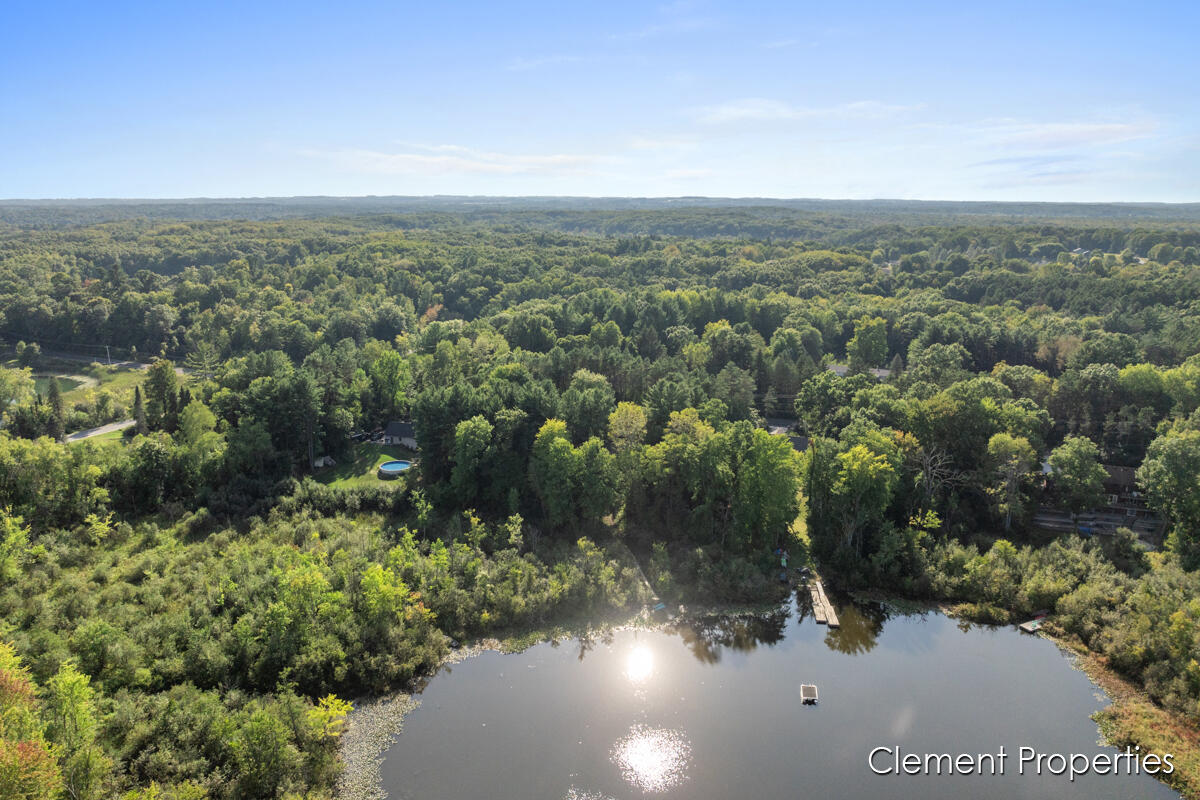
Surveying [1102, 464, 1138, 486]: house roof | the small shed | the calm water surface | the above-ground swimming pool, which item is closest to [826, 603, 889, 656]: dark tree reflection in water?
the calm water surface

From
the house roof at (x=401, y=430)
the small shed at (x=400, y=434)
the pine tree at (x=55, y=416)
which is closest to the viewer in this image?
the pine tree at (x=55, y=416)

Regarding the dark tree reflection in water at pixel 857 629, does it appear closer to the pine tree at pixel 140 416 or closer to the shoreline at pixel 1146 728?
the shoreline at pixel 1146 728

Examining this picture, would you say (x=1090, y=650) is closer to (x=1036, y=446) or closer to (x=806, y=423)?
(x=1036, y=446)

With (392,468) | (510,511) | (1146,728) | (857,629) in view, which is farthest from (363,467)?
(1146,728)

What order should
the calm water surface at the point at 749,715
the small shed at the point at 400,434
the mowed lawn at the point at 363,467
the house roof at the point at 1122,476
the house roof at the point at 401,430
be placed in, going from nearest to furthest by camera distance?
the calm water surface at the point at 749,715
the house roof at the point at 1122,476
the mowed lawn at the point at 363,467
the small shed at the point at 400,434
the house roof at the point at 401,430

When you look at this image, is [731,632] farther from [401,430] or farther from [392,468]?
[401,430]

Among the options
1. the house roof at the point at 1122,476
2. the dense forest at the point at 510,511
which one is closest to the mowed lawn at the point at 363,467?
the dense forest at the point at 510,511

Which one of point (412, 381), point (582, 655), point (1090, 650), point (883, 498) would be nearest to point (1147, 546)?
point (1090, 650)
